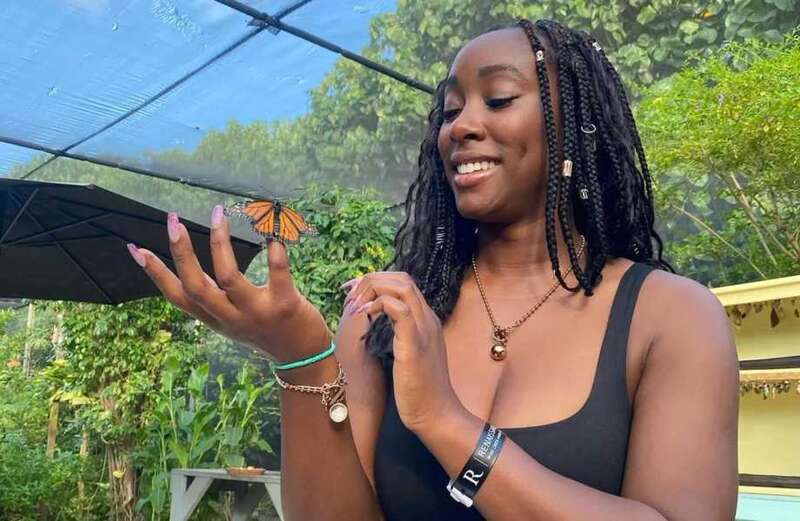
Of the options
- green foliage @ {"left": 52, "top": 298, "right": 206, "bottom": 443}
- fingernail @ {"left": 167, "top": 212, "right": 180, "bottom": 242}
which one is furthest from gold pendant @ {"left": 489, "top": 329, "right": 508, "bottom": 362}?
green foliage @ {"left": 52, "top": 298, "right": 206, "bottom": 443}

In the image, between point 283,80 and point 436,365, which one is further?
point 283,80

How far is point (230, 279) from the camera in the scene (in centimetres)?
84

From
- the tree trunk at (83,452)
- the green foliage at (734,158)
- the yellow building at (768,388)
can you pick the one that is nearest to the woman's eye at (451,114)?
the yellow building at (768,388)

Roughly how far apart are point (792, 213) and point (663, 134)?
1.72 feet

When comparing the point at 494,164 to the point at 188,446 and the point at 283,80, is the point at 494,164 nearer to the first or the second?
the point at 283,80

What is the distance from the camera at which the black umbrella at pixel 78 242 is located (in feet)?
12.1

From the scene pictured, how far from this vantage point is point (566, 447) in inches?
38.2

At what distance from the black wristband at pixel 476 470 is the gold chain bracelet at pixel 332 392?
0.20 metres

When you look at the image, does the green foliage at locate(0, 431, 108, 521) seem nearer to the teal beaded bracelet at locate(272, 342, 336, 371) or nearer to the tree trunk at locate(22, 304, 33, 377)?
the tree trunk at locate(22, 304, 33, 377)

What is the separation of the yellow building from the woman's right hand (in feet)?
5.33

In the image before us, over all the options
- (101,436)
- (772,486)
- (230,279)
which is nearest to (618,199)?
(230,279)

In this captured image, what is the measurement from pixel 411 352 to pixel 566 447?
246 mm

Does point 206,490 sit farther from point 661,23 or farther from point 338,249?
point 661,23

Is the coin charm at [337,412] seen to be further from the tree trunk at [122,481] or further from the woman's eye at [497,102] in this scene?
the tree trunk at [122,481]
